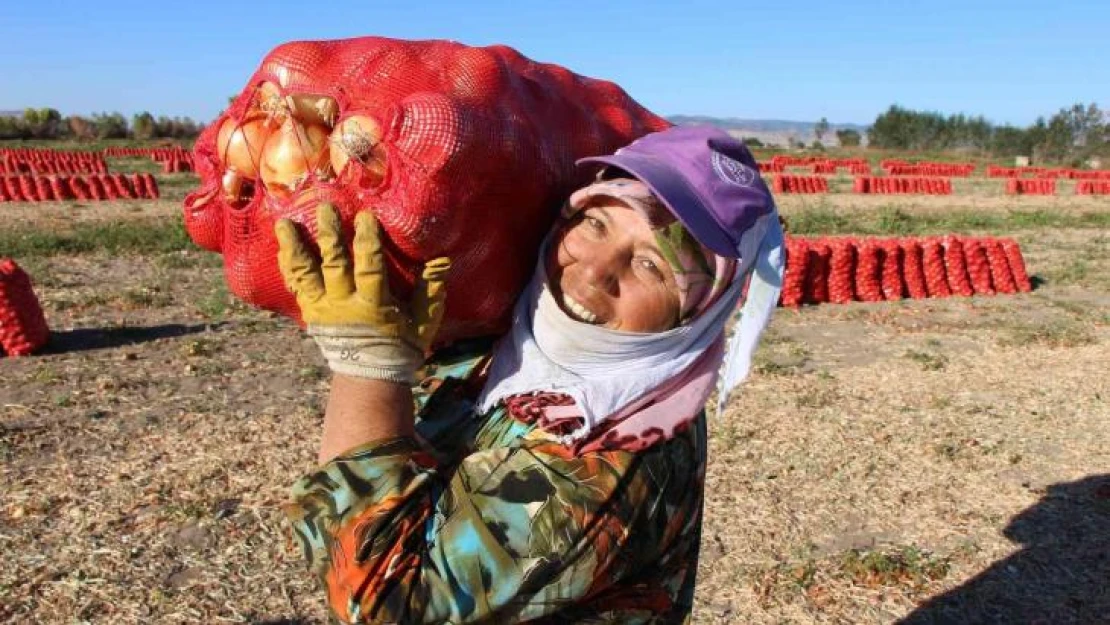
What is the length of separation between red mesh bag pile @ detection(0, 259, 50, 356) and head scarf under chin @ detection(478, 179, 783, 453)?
24.0ft

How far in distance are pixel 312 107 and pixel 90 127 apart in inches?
2326

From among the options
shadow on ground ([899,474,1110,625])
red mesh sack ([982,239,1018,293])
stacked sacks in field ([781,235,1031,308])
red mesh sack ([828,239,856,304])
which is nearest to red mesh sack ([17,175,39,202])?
stacked sacks in field ([781,235,1031,308])

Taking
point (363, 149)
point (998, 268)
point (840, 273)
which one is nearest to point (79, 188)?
point (840, 273)

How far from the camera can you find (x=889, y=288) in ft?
36.6

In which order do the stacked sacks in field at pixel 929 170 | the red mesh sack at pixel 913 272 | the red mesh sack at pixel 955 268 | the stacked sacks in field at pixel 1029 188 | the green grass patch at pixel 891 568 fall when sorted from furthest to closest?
the stacked sacks in field at pixel 929 170 → the stacked sacks in field at pixel 1029 188 → the red mesh sack at pixel 955 268 → the red mesh sack at pixel 913 272 → the green grass patch at pixel 891 568

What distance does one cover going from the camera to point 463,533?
132 centimetres

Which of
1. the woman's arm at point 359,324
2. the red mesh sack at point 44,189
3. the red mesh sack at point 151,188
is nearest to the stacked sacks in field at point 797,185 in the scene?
the red mesh sack at point 151,188

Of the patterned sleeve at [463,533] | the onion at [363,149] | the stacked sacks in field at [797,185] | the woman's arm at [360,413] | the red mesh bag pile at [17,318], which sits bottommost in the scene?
the stacked sacks in field at [797,185]

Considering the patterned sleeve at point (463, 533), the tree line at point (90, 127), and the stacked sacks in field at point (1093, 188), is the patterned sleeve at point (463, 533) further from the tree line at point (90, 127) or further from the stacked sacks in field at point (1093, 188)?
the tree line at point (90, 127)

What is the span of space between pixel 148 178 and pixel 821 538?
783 inches

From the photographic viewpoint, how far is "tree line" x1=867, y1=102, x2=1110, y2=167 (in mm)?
67062

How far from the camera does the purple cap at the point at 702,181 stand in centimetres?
146

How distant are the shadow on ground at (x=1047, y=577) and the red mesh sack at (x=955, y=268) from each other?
641 cm

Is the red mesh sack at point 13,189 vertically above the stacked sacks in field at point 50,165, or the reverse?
the red mesh sack at point 13,189
